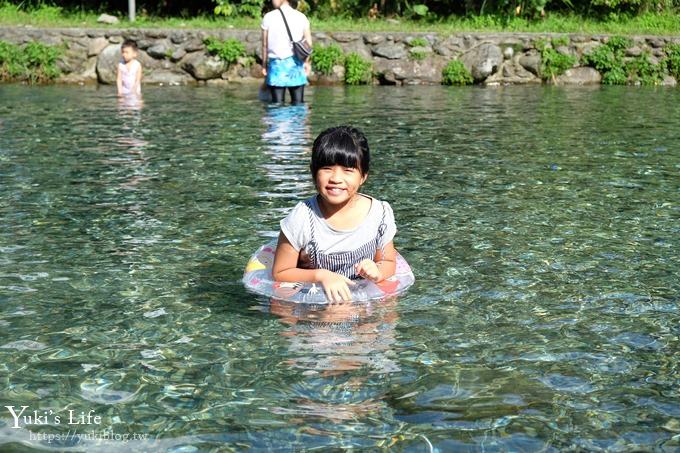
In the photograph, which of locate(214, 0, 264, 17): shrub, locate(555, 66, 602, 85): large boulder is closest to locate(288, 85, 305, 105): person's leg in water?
locate(555, 66, 602, 85): large boulder

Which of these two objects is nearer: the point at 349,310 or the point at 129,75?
the point at 349,310

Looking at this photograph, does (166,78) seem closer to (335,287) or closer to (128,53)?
(128,53)

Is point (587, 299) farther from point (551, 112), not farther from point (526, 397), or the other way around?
point (551, 112)

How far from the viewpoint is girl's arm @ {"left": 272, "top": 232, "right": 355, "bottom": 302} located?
198 inches

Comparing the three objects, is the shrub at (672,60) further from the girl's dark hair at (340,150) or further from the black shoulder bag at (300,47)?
the girl's dark hair at (340,150)

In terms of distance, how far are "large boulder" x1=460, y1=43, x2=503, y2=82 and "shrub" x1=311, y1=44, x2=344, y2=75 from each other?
2645 millimetres

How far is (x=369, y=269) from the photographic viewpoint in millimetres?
5148

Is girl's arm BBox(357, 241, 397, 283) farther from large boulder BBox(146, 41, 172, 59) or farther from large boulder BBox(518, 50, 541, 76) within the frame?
large boulder BBox(518, 50, 541, 76)

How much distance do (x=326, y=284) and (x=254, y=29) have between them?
1671 centimetres

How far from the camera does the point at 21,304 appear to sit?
525cm

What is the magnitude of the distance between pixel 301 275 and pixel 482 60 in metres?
15.9

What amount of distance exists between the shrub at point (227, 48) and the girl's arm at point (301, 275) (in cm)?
1537

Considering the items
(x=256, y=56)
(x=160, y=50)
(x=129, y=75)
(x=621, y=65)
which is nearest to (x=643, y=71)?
(x=621, y=65)

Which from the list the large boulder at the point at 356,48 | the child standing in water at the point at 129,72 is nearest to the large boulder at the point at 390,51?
the large boulder at the point at 356,48
